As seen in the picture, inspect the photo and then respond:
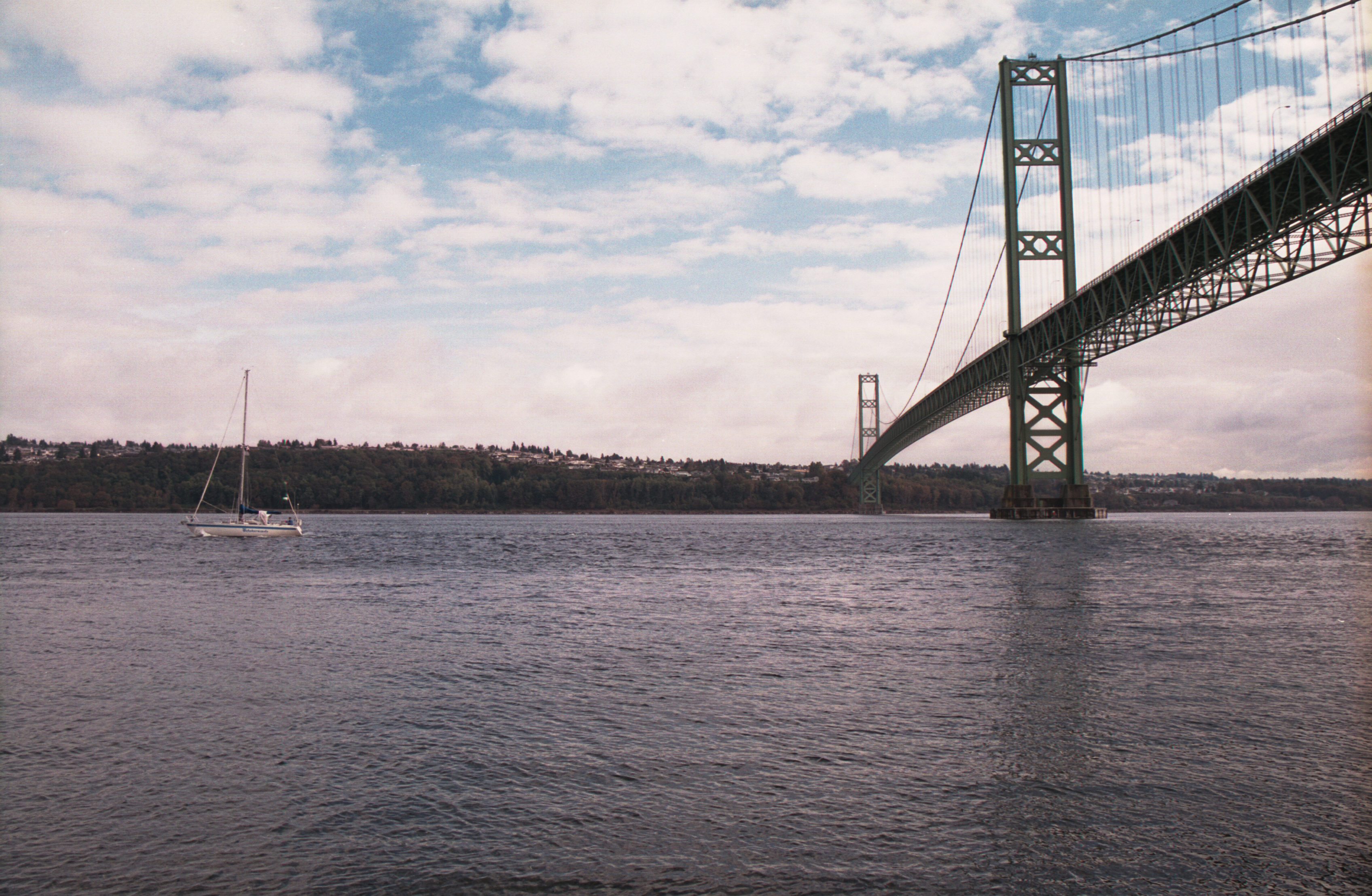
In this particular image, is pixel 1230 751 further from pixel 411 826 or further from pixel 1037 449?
pixel 1037 449

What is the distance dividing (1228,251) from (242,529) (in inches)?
1964

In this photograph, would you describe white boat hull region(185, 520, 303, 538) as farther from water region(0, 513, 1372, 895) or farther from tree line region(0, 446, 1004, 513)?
tree line region(0, 446, 1004, 513)

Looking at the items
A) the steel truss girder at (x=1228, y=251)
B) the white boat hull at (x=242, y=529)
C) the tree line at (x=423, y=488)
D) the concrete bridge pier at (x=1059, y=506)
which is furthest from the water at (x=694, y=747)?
the tree line at (x=423, y=488)

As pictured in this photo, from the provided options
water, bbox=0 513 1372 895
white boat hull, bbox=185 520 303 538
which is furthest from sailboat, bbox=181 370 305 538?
water, bbox=0 513 1372 895

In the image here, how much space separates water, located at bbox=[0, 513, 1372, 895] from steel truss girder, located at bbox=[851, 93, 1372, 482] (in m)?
16.9

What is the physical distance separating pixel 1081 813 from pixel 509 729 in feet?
15.6

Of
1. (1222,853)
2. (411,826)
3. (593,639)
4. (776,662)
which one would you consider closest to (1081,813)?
(1222,853)

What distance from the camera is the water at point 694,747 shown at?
5094mm

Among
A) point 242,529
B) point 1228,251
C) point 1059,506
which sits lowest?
point 242,529

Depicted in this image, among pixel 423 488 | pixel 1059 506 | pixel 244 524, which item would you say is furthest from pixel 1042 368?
pixel 423 488

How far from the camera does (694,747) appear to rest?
7438 mm

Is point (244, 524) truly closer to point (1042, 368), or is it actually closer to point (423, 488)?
point (1042, 368)

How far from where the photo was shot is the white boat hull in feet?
167

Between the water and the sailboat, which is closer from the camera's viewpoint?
Answer: the water
